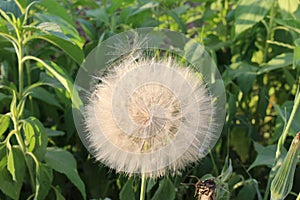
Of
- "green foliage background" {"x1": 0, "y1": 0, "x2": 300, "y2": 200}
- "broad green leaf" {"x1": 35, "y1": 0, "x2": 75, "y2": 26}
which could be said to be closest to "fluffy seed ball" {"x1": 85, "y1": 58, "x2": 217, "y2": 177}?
"green foliage background" {"x1": 0, "y1": 0, "x2": 300, "y2": 200}

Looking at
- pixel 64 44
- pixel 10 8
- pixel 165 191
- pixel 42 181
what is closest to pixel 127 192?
pixel 165 191

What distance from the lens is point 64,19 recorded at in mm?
1373

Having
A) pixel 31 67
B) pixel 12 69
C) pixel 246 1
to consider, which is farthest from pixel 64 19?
pixel 246 1

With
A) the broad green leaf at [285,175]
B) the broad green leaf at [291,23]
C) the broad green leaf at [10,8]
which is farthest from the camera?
the broad green leaf at [291,23]

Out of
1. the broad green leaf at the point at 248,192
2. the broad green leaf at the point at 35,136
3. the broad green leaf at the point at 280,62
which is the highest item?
the broad green leaf at the point at 280,62

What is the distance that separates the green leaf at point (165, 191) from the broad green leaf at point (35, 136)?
242 millimetres

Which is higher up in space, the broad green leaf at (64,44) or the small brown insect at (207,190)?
the broad green leaf at (64,44)

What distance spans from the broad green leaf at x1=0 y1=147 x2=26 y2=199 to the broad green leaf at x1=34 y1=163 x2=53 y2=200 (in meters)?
0.03

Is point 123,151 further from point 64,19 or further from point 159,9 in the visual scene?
point 159,9

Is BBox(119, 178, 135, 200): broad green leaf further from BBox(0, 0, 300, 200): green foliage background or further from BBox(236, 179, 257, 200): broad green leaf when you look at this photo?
BBox(236, 179, 257, 200): broad green leaf

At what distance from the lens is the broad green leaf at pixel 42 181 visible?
3.84 ft

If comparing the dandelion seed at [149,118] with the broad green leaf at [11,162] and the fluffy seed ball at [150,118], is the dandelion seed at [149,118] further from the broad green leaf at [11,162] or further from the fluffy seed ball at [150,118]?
the broad green leaf at [11,162]

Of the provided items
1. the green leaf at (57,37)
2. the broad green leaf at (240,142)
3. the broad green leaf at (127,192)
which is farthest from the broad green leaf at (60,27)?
the broad green leaf at (240,142)

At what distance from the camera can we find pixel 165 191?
3.66 feet
